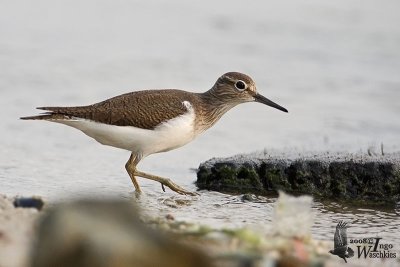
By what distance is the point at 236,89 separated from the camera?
29.1ft

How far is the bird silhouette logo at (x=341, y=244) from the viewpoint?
20.0ft

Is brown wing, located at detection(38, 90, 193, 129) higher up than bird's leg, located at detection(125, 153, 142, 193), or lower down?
higher up

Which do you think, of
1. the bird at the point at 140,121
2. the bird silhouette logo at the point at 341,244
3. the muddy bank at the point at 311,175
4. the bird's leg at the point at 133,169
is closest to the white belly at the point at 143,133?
the bird at the point at 140,121

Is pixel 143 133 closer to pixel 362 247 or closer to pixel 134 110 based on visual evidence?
pixel 134 110

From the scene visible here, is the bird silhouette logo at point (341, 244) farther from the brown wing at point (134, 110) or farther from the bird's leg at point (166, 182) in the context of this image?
the brown wing at point (134, 110)

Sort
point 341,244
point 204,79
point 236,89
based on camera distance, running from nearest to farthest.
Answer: point 341,244
point 236,89
point 204,79

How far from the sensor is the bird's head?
8.84 metres

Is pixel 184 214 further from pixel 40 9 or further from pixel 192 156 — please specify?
pixel 40 9

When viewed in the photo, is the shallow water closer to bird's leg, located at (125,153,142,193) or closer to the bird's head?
bird's leg, located at (125,153,142,193)

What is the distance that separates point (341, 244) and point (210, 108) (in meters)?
2.65

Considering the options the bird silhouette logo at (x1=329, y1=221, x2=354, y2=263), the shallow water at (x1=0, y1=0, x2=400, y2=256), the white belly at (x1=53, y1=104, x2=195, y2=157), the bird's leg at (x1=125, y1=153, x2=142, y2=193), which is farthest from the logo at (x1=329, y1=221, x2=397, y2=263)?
the bird's leg at (x1=125, y1=153, x2=142, y2=193)

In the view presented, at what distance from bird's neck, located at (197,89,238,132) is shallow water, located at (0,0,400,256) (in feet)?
2.12

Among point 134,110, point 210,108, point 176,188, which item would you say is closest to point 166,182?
point 176,188

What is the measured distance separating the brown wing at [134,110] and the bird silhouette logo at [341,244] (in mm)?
1934
